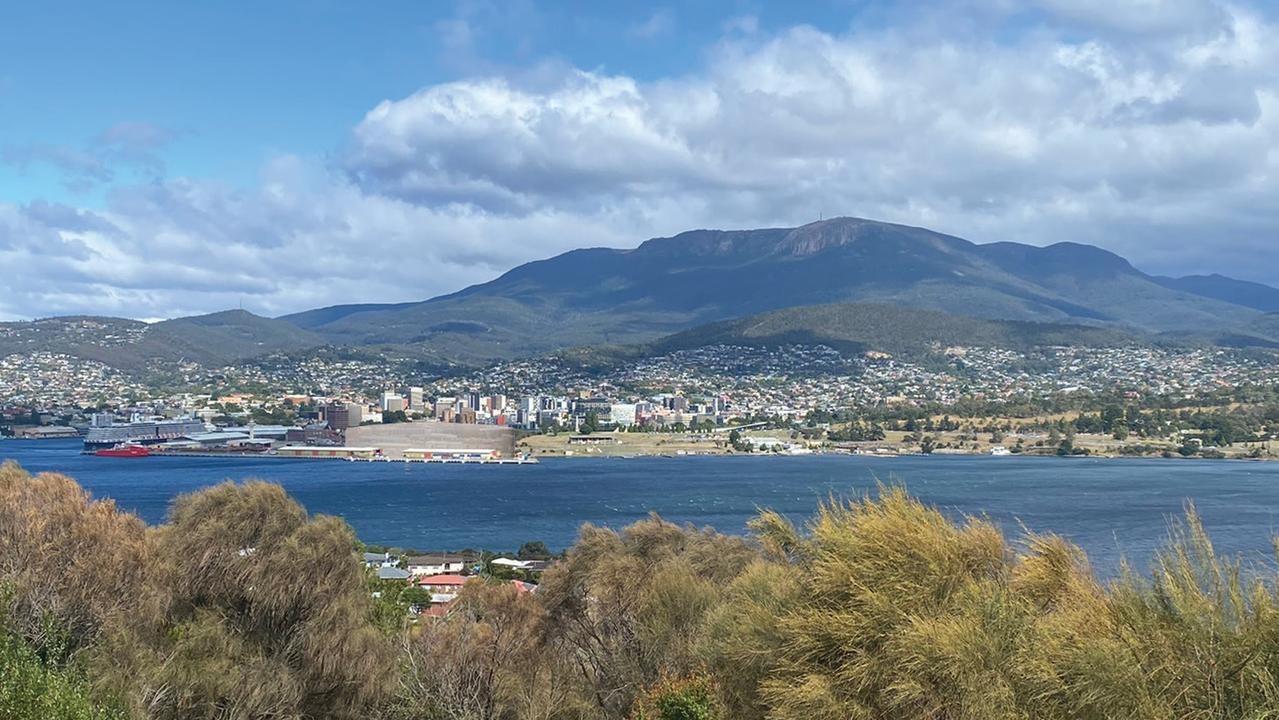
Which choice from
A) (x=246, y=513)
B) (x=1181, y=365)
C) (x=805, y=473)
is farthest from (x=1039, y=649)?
(x=1181, y=365)

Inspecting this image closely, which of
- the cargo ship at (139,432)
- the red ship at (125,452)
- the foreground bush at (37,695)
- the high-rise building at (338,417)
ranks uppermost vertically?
the foreground bush at (37,695)

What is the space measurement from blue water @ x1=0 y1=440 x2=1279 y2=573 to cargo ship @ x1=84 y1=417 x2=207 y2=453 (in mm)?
3108

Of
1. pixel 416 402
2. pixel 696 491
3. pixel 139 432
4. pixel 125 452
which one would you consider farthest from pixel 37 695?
pixel 416 402

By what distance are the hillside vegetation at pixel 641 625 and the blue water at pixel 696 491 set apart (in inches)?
611

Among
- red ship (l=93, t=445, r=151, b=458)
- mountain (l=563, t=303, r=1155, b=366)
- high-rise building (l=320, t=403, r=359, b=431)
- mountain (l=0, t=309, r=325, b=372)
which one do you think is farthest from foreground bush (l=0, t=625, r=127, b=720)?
mountain (l=0, t=309, r=325, b=372)

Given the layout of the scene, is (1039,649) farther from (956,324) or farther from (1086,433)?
(956,324)

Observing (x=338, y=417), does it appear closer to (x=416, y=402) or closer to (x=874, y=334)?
(x=416, y=402)

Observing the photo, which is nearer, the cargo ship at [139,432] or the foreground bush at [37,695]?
the foreground bush at [37,695]

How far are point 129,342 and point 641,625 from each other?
156 meters

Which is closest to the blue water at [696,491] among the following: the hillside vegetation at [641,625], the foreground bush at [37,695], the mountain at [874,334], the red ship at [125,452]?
the red ship at [125,452]

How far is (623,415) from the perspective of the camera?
97688 mm

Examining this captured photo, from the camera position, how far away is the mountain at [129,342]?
140625mm

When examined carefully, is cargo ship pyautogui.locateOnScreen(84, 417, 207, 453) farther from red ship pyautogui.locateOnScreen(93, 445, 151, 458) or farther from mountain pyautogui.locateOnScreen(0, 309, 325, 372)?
mountain pyautogui.locateOnScreen(0, 309, 325, 372)

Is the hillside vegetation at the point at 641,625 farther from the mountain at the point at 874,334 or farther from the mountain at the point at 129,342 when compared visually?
the mountain at the point at 129,342
